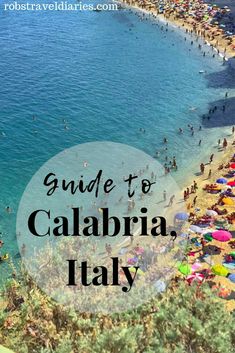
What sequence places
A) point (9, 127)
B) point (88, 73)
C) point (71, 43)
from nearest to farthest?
point (9, 127) → point (88, 73) → point (71, 43)

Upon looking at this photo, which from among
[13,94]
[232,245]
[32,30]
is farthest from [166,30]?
[232,245]

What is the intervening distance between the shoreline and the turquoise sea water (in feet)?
12.1

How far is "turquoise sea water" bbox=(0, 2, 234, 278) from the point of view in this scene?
58.7m

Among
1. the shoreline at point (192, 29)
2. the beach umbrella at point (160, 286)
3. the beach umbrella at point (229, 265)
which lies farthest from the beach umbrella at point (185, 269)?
the shoreline at point (192, 29)

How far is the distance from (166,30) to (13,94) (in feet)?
175

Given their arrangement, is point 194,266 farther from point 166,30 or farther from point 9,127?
point 166,30

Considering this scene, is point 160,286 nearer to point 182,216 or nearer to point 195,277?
point 195,277

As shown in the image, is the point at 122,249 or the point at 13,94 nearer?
the point at 122,249

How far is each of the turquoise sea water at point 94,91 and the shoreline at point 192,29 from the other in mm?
3690

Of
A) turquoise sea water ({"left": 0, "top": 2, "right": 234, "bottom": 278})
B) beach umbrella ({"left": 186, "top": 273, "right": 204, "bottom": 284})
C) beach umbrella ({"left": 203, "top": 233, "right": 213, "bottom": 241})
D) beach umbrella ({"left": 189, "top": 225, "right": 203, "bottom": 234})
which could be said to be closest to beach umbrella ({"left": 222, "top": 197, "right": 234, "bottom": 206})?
beach umbrella ({"left": 189, "top": 225, "right": 203, "bottom": 234})

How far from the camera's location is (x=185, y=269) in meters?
35.2

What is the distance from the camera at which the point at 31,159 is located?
2205 inches

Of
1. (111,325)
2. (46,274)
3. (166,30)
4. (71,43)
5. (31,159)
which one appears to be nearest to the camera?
(111,325)
